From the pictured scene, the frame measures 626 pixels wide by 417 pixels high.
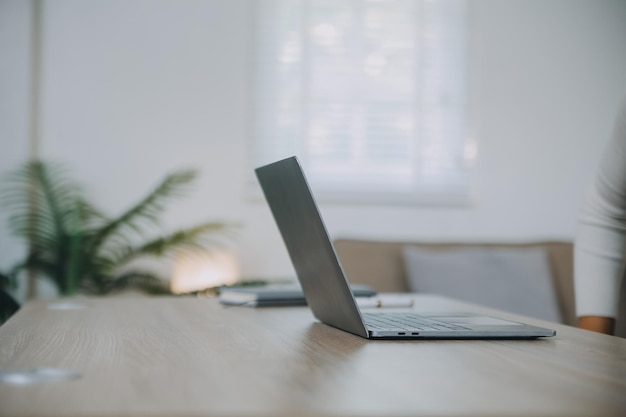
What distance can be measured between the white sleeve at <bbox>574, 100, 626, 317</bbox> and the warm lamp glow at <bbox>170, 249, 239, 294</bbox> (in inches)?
102

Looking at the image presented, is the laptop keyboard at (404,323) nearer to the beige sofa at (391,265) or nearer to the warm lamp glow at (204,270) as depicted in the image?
the beige sofa at (391,265)

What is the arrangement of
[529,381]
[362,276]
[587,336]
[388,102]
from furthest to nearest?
1. [388,102]
2. [362,276]
3. [587,336]
4. [529,381]

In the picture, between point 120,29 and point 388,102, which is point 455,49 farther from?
point 120,29

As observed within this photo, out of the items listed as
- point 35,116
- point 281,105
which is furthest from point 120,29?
point 281,105

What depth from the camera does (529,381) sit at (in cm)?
82

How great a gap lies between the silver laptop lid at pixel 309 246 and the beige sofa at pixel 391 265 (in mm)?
1921

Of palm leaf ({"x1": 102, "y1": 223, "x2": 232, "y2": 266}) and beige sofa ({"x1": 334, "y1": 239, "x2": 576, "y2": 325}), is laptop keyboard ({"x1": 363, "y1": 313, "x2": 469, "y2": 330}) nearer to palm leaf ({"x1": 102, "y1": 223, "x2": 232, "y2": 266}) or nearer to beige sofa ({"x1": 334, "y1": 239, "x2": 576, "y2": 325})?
beige sofa ({"x1": 334, "y1": 239, "x2": 576, "y2": 325})

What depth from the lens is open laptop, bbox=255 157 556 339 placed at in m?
1.17

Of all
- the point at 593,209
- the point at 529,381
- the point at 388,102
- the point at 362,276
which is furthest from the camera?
the point at 388,102

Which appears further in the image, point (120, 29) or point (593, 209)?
point (120, 29)

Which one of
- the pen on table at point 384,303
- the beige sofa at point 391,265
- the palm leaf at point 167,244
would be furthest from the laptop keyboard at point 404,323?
the palm leaf at point 167,244

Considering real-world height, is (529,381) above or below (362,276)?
above

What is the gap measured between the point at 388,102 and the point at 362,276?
1.29 m

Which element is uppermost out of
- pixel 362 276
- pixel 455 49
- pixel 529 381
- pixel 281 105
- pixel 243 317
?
pixel 455 49
